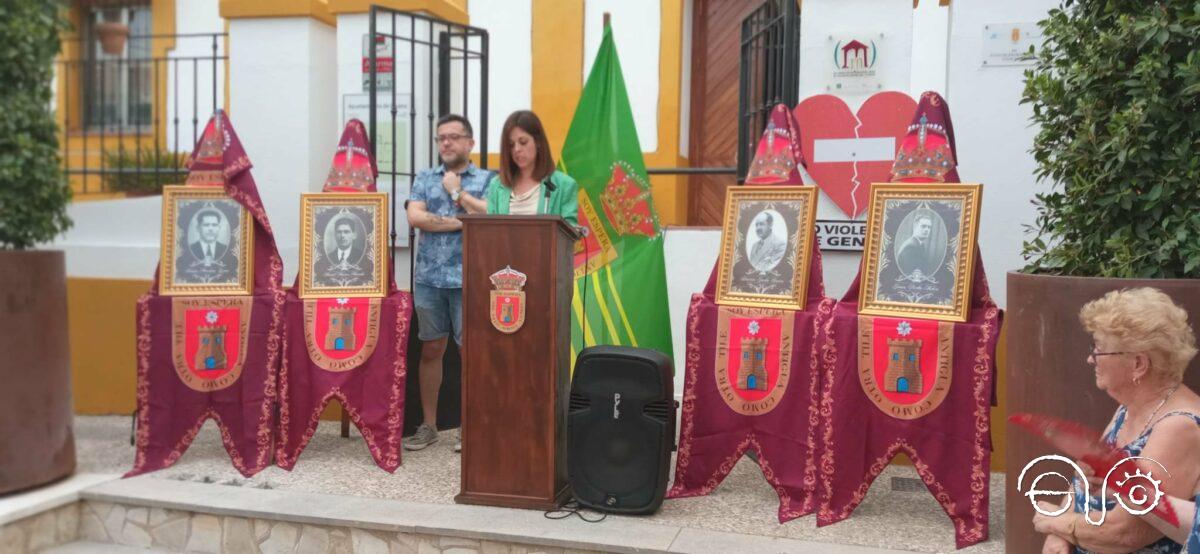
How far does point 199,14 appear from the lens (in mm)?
9930

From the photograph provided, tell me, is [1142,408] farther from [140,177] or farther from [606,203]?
[140,177]

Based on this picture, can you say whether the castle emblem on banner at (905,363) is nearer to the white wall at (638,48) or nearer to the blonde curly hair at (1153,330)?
the blonde curly hair at (1153,330)

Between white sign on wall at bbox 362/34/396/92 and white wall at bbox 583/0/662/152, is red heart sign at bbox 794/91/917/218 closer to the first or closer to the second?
white sign on wall at bbox 362/34/396/92

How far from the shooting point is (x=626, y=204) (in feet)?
17.3

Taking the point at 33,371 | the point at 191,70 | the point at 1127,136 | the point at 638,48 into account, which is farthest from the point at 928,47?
the point at 191,70

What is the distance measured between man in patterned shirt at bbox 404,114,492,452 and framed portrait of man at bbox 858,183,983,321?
6.29ft

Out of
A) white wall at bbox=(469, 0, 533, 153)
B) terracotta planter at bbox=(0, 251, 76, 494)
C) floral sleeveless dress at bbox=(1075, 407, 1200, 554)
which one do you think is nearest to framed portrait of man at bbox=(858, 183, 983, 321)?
floral sleeveless dress at bbox=(1075, 407, 1200, 554)

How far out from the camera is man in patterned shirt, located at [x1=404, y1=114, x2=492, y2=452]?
15.9 ft

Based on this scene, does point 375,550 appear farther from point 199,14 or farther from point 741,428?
point 199,14

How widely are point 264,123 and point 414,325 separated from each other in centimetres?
163

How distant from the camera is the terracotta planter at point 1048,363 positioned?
9.32ft

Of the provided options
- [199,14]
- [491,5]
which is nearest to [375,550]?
[491,5]

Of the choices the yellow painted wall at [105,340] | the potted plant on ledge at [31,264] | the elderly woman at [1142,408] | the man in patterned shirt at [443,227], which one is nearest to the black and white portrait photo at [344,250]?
the man in patterned shirt at [443,227]

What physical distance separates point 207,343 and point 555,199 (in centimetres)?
181
